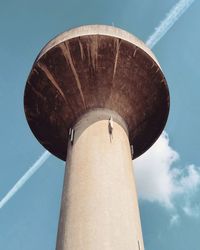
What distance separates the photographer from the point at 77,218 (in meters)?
7.79

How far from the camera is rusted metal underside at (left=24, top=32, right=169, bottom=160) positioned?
10.6m

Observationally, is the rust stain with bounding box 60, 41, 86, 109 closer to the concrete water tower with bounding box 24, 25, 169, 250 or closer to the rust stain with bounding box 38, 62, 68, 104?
the concrete water tower with bounding box 24, 25, 169, 250

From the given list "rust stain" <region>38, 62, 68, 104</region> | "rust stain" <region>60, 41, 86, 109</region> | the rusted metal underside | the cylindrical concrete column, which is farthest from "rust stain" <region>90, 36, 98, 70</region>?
the cylindrical concrete column

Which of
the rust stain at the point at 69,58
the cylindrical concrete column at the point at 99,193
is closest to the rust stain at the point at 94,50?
the rust stain at the point at 69,58

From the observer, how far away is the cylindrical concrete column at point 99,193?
745 centimetres

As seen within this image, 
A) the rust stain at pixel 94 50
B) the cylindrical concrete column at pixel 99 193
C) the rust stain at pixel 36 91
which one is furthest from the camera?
the rust stain at pixel 36 91

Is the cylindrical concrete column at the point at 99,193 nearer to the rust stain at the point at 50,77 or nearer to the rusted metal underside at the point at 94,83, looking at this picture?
the rusted metal underside at the point at 94,83

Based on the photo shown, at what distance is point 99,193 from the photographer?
8.14 metres

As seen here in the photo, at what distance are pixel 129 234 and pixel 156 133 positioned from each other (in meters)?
5.55

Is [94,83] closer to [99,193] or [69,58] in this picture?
[69,58]

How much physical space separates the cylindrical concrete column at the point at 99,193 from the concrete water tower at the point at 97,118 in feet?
0.07

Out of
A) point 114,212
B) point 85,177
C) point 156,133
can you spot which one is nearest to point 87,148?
point 85,177

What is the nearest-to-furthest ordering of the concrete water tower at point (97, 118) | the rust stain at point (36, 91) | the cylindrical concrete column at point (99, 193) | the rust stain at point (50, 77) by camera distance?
the cylindrical concrete column at point (99, 193) → the concrete water tower at point (97, 118) → the rust stain at point (50, 77) → the rust stain at point (36, 91)

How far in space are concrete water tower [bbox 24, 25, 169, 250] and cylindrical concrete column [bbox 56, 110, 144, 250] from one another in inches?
0.9
